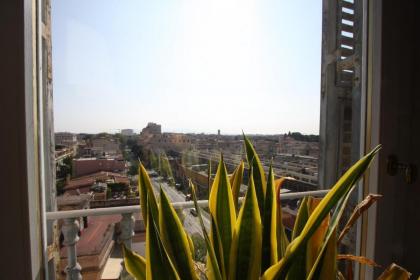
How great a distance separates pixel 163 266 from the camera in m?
0.44

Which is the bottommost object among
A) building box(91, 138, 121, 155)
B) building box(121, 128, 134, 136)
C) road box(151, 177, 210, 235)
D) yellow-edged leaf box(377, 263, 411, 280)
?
road box(151, 177, 210, 235)

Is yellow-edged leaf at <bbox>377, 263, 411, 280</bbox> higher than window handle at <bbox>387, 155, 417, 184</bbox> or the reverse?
the reverse

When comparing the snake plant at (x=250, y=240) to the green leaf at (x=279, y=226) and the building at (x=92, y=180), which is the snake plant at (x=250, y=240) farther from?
the building at (x=92, y=180)

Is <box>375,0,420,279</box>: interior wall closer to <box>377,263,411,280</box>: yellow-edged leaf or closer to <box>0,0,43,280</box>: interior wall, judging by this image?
<box>377,263,411,280</box>: yellow-edged leaf

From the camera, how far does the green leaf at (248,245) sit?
0.49 m

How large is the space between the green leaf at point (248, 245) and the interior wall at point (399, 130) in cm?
74

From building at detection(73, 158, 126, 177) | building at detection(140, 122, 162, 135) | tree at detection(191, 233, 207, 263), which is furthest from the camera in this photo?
building at detection(140, 122, 162, 135)

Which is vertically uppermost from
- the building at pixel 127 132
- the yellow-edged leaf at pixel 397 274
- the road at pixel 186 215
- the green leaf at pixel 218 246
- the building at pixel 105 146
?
the building at pixel 127 132

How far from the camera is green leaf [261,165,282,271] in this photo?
1.79 feet

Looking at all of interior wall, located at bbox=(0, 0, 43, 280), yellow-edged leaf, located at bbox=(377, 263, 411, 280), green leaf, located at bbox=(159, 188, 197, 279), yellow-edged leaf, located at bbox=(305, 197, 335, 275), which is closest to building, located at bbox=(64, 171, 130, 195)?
interior wall, located at bbox=(0, 0, 43, 280)

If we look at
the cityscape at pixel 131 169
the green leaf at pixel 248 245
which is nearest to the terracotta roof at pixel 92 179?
the cityscape at pixel 131 169

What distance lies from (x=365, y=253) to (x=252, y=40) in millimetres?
1157

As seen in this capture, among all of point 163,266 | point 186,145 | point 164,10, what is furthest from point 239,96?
point 163,266

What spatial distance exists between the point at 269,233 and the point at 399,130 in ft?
2.61
